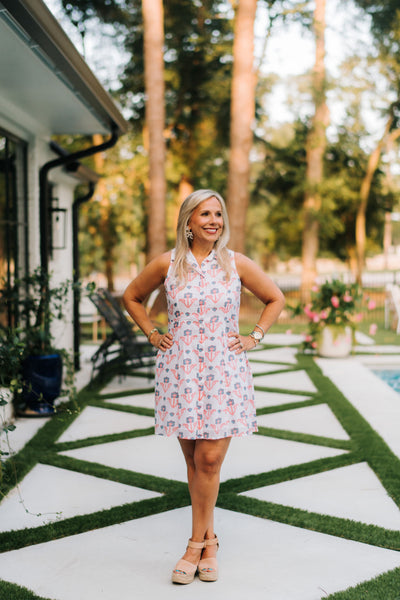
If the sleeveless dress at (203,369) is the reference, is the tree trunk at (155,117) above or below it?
above

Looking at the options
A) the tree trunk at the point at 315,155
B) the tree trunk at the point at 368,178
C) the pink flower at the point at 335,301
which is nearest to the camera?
the pink flower at the point at 335,301

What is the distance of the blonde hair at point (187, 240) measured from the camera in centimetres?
264

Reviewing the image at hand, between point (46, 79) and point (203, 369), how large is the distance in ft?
10.2

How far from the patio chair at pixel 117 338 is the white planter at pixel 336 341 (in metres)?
2.82

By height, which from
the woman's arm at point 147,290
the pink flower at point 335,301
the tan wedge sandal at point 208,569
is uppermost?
the woman's arm at point 147,290

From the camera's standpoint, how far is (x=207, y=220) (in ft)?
8.69

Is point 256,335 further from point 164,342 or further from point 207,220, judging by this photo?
point 207,220

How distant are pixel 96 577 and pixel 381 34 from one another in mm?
20991

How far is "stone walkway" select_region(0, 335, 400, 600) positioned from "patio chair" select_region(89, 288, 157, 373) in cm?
122

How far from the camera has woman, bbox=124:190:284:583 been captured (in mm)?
2562

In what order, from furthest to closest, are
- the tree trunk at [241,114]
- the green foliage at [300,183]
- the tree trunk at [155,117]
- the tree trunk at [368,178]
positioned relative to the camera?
the tree trunk at [368,178], the green foliage at [300,183], the tree trunk at [241,114], the tree trunk at [155,117]

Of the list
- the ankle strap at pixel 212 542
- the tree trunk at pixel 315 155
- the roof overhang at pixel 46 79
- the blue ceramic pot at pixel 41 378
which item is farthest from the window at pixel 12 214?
the tree trunk at pixel 315 155

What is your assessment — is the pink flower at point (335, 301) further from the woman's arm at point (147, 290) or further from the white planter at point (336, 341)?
the woman's arm at point (147, 290)

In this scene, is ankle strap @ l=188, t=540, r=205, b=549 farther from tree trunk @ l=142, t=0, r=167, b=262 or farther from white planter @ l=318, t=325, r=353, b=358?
tree trunk @ l=142, t=0, r=167, b=262
